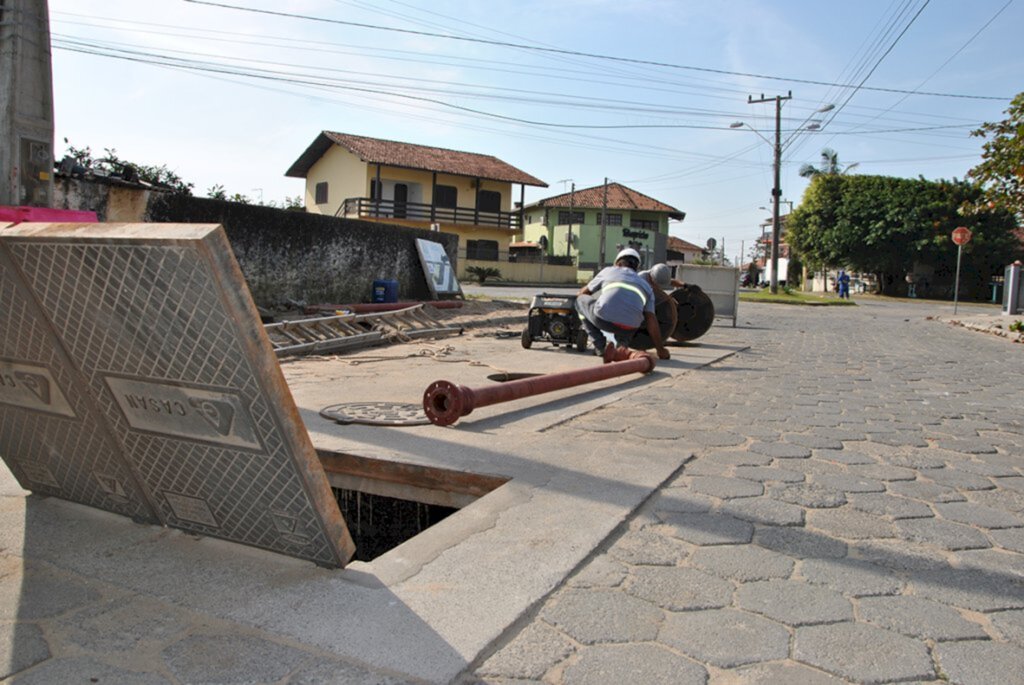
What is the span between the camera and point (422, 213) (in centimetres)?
4406

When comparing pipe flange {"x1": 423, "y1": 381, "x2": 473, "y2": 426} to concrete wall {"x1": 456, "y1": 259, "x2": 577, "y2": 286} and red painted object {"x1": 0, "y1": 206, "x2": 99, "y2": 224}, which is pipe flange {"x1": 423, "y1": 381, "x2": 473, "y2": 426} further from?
concrete wall {"x1": 456, "y1": 259, "x2": 577, "y2": 286}

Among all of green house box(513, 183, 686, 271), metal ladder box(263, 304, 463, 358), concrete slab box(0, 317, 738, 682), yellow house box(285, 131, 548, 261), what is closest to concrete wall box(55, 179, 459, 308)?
metal ladder box(263, 304, 463, 358)

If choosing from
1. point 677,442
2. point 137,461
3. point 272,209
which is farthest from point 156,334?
point 272,209

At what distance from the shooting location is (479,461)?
3.65 meters

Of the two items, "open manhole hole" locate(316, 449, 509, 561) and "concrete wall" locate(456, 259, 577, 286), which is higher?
"concrete wall" locate(456, 259, 577, 286)

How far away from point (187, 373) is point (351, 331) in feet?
26.2

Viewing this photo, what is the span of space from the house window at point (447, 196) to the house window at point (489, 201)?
1.50 metres

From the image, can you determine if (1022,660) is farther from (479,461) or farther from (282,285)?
(282,285)

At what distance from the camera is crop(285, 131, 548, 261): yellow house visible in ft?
139

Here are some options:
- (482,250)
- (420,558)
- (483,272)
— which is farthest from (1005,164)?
(482,250)

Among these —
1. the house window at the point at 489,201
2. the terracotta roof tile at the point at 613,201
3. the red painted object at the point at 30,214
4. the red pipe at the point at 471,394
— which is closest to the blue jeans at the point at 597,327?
the red pipe at the point at 471,394

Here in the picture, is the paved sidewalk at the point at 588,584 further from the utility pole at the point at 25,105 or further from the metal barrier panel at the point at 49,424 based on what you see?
the utility pole at the point at 25,105

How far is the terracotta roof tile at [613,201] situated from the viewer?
59031 millimetres

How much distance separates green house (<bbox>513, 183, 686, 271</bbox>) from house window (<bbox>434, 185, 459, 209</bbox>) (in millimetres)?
10705
